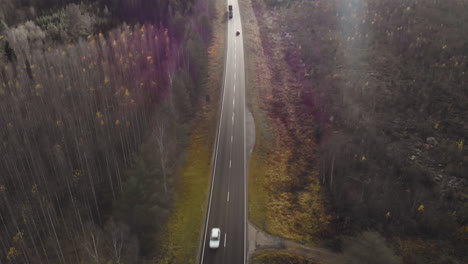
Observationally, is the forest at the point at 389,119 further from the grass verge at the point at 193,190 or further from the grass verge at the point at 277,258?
the grass verge at the point at 193,190

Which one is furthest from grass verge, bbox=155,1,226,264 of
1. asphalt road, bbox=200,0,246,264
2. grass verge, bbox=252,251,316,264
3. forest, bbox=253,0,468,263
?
forest, bbox=253,0,468,263

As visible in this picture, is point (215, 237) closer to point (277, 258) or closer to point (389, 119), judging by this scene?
point (277, 258)

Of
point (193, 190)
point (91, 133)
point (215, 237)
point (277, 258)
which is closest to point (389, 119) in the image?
point (277, 258)

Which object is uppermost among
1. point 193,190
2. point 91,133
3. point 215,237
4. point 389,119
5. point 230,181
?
point 91,133

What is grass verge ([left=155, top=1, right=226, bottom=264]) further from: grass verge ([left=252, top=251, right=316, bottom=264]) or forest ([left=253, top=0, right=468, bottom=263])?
forest ([left=253, top=0, right=468, bottom=263])

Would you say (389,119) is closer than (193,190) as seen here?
No
